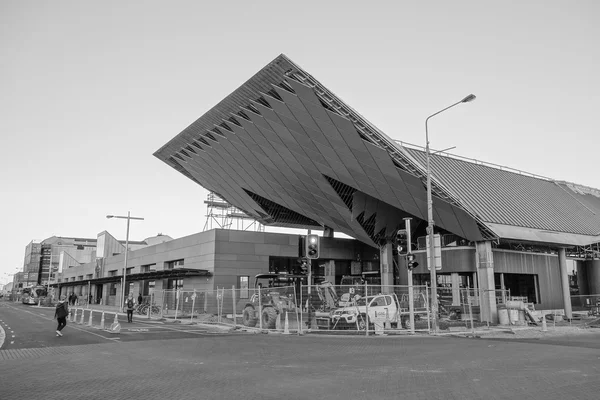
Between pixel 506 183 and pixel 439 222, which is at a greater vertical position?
pixel 506 183

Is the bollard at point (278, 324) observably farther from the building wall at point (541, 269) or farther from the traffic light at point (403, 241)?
the building wall at point (541, 269)

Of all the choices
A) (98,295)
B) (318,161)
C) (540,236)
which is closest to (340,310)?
(318,161)

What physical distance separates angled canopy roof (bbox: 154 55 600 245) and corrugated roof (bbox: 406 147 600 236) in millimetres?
244

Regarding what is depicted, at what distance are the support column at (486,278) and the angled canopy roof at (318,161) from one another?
0.96m

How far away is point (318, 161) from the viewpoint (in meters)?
34.3

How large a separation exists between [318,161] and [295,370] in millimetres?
24026

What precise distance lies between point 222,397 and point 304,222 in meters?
45.9

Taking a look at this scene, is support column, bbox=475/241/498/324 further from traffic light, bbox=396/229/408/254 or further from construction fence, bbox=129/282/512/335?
traffic light, bbox=396/229/408/254

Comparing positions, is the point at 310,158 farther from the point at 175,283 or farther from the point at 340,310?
the point at 175,283

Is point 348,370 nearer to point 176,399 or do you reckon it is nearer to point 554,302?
point 176,399

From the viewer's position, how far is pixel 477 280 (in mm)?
34500

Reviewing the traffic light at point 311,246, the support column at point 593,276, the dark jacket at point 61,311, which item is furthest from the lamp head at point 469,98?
the support column at point 593,276

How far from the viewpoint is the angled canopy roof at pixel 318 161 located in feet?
97.2

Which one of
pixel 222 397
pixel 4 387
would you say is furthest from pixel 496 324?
pixel 4 387
